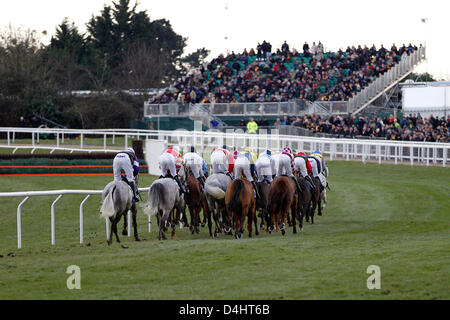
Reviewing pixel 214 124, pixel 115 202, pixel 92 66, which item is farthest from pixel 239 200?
pixel 92 66

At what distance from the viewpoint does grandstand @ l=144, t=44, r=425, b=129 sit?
36.1 metres

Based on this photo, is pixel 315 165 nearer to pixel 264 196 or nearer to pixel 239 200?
pixel 264 196

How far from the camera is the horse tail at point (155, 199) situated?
1340cm

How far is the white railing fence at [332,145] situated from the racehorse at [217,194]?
12.3m

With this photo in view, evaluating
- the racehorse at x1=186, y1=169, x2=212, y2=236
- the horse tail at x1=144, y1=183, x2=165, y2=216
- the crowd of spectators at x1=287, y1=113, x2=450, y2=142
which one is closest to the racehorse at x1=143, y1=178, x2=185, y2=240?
the horse tail at x1=144, y1=183, x2=165, y2=216

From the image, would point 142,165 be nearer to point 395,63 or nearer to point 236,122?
point 236,122

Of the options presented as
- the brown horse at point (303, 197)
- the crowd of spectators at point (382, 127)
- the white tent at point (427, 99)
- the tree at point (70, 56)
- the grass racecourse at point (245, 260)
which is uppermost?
the tree at point (70, 56)

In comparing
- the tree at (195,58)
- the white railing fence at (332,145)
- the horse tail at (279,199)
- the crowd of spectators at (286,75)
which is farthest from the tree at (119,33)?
the horse tail at (279,199)

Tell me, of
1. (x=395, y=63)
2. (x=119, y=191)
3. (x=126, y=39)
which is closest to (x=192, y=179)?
(x=119, y=191)

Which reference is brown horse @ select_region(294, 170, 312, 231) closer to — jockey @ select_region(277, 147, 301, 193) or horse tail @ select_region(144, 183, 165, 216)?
jockey @ select_region(277, 147, 301, 193)

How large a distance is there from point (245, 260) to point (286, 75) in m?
30.2

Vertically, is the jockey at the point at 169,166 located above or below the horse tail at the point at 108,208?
above

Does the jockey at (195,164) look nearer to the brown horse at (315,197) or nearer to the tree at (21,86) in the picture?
the brown horse at (315,197)

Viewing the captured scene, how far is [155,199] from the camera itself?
13414 mm
